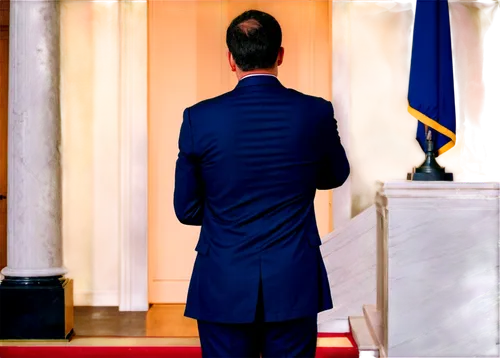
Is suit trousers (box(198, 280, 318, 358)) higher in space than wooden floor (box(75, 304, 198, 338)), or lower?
higher

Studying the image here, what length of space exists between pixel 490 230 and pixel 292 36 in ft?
11.8

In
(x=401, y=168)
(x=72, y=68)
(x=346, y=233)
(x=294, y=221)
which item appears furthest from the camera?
(x=72, y=68)

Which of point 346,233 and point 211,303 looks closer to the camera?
point 211,303

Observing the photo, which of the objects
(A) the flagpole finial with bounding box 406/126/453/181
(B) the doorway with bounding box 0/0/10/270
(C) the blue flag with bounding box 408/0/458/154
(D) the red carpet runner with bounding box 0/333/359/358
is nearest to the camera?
(A) the flagpole finial with bounding box 406/126/453/181

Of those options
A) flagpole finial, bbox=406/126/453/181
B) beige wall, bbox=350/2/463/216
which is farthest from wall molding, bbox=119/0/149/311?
flagpole finial, bbox=406/126/453/181

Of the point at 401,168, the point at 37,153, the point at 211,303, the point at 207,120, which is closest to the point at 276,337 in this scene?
the point at 211,303

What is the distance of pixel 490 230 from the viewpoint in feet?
12.0

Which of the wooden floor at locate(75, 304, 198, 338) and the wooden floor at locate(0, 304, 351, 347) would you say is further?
the wooden floor at locate(75, 304, 198, 338)

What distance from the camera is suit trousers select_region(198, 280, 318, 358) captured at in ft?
6.82

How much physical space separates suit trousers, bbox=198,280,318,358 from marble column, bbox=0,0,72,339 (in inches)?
130

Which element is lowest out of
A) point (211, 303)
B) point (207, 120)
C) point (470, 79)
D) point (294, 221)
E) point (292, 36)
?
point (211, 303)

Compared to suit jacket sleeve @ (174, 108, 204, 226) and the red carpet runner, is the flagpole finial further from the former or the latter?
suit jacket sleeve @ (174, 108, 204, 226)

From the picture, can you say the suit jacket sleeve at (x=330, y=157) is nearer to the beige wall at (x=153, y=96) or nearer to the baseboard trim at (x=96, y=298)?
the beige wall at (x=153, y=96)

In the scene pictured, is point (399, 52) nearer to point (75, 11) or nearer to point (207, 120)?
point (75, 11)
